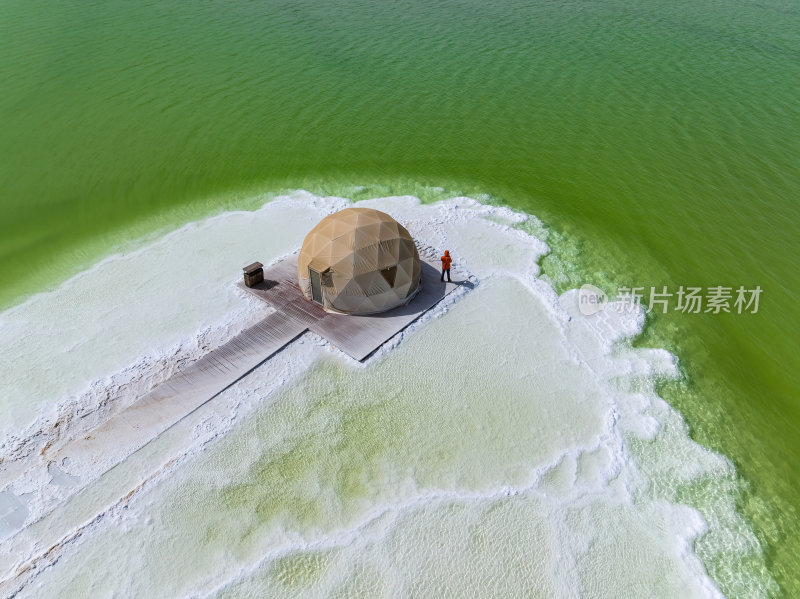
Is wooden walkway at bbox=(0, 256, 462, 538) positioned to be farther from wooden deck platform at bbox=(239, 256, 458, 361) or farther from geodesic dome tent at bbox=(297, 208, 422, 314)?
geodesic dome tent at bbox=(297, 208, 422, 314)

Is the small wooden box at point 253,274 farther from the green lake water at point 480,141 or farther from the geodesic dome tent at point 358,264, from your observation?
the green lake water at point 480,141

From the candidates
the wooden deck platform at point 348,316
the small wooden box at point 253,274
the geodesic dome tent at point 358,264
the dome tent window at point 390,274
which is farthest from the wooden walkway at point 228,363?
the dome tent window at point 390,274

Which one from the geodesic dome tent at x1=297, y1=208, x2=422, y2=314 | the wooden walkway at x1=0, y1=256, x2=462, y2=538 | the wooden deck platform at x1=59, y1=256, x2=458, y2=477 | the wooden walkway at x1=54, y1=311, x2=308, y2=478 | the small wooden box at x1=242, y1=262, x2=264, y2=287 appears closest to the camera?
the wooden walkway at x1=0, y1=256, x2=462, y2=538

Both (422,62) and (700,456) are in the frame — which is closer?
(700,456)

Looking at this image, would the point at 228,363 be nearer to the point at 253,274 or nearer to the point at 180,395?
the point at 180,395

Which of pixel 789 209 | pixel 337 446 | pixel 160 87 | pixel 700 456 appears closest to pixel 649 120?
pixel 789 209

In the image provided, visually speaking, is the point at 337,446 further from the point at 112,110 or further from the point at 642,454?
the point at 112,110

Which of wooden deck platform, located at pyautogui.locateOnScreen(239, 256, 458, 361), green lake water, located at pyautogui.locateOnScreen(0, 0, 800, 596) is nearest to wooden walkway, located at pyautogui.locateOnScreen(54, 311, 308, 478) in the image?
wooden deck platform, located at pyautogui.locateOnScreen(239, 256, 458, 361)

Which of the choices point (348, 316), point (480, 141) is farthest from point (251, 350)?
point (480, 141)
